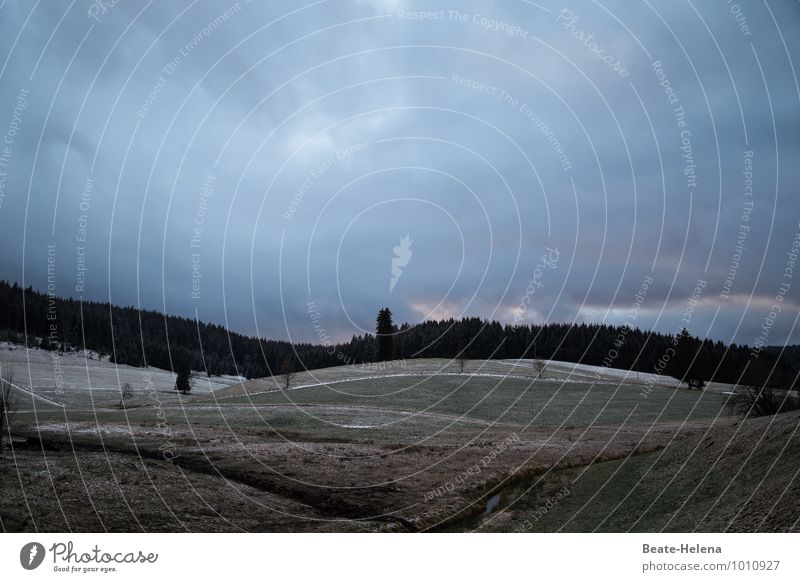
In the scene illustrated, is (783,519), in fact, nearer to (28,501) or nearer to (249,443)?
(28,501)

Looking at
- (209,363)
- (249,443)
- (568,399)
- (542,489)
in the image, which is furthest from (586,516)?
(209,363)

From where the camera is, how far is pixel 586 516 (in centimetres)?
1386

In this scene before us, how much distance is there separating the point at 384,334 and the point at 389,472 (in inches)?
2391

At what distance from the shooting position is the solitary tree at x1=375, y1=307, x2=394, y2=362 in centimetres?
7612

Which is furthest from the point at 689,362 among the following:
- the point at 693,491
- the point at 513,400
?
the point at 693,491
